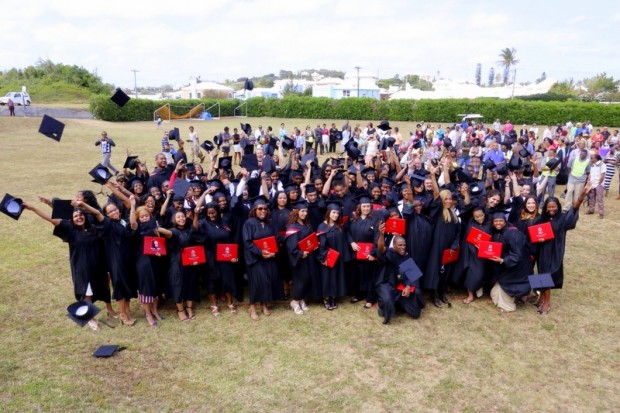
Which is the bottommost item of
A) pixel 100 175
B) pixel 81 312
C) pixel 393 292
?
pixel 393 292

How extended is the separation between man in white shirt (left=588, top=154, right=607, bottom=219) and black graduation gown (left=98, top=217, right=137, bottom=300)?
11158 mm

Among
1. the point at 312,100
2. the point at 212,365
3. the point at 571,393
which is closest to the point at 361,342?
the point at 212,365

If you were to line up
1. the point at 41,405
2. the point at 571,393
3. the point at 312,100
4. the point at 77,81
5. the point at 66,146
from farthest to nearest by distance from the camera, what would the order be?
the point at 77,81, the point at 312,100, the point at 66,146, the point at 571,393, the point at 41,405

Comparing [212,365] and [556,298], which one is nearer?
[212,365]

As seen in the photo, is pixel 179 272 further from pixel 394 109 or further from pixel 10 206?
pixel 394 109

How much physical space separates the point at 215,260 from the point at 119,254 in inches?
51.4

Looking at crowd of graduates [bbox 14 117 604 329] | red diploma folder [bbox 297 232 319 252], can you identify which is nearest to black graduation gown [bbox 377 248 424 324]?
crowd of graduates [bbox 14 117 604 329]

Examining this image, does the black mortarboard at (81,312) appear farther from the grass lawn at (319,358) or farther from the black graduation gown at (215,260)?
the black graduation gown at (215,260)

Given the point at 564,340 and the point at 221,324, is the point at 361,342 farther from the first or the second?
the point at 564,340

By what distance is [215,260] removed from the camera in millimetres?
6691

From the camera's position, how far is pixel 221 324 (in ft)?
21.5

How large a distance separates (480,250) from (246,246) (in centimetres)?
351

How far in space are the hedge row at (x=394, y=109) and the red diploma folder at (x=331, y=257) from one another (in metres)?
37.0

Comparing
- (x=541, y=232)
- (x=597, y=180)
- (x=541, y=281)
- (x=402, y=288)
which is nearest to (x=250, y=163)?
(x=402, y=288)
